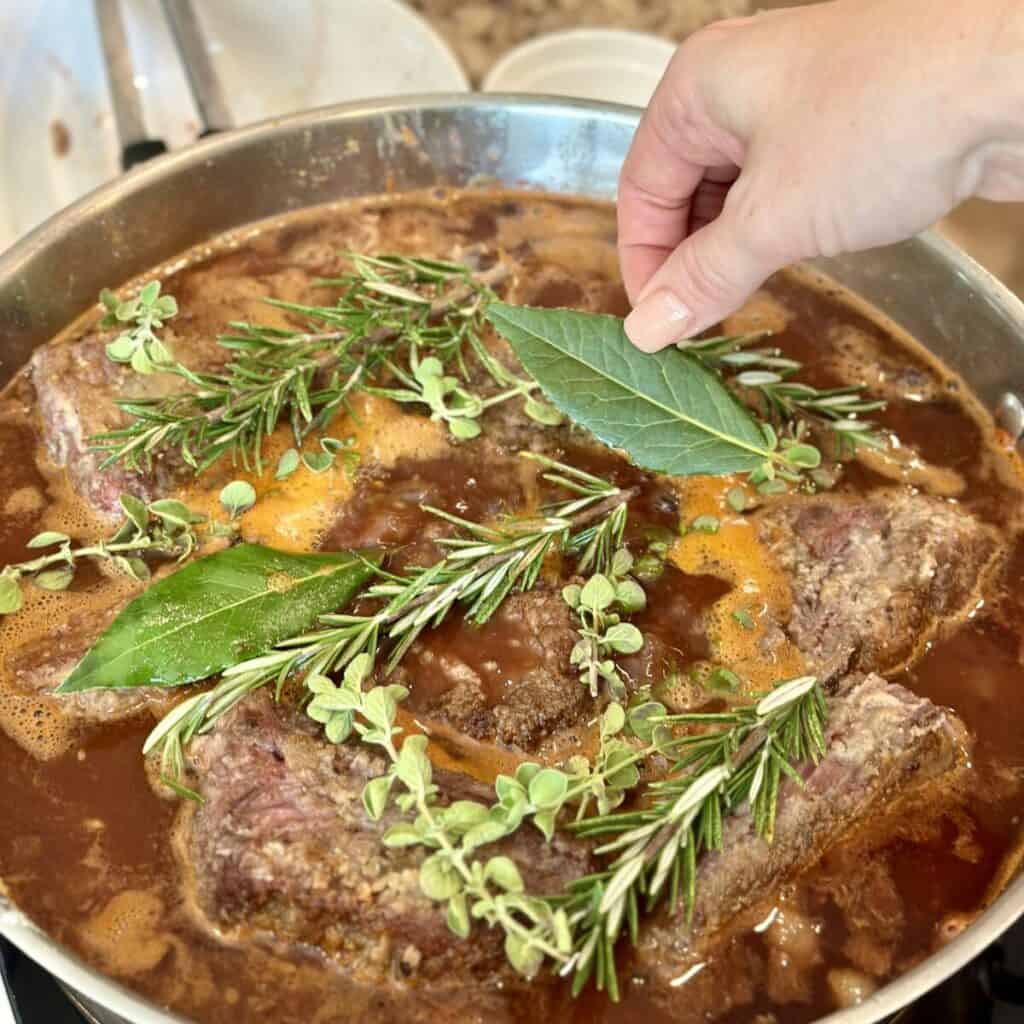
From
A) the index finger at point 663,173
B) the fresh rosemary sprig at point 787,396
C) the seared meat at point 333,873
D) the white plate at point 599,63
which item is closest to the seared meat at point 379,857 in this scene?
the seared meat at point 333,873

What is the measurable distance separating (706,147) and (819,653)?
0.85m

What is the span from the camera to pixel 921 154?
145 cm

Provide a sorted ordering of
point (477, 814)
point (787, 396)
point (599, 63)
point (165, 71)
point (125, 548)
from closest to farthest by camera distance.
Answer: point (477, 814)
point (125, 548)
point (787, 396)
point (165, 71)
point (599, 63)

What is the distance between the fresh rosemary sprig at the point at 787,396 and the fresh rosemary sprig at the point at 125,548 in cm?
96

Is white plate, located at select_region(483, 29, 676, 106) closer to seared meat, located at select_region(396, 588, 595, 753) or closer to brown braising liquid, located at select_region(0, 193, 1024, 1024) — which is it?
brown braising liquid, located at select_region(0, 193, 1024, 1024)

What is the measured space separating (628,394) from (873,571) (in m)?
0.52

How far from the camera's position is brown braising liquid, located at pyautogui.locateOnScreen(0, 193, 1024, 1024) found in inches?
60.6

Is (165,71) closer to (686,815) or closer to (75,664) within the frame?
(75,664)

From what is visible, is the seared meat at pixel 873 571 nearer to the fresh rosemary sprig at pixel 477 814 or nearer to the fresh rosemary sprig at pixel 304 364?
the fresh rosemary sprig at pixel 477 814

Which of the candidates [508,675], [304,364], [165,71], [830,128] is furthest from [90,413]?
[165,71]

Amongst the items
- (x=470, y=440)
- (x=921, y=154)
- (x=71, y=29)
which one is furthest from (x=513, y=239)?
(x=71, y=29)

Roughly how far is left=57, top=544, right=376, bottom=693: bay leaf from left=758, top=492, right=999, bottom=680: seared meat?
0.74 meters

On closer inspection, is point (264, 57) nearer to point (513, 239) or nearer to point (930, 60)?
point (513, 239)

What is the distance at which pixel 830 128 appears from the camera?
4.84 ft
